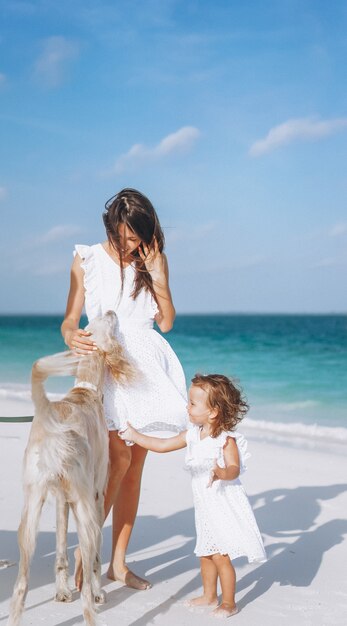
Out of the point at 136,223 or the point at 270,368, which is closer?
the point at 136,223

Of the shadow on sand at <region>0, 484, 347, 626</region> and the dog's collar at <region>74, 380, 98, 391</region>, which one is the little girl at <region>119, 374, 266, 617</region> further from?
the dog's collar at <region>74, 380, 98, 391</region>

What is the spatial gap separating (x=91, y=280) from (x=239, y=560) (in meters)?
2.10

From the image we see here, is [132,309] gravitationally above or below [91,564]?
above

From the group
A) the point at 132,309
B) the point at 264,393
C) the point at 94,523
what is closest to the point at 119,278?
the point at 132,309

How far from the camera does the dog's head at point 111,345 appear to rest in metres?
3.84

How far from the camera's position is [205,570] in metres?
3.87

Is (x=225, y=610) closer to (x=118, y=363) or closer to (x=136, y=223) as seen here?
(x=118, y=363)

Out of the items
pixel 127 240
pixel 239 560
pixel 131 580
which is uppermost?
pixel 127 240

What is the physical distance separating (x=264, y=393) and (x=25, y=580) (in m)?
15.6

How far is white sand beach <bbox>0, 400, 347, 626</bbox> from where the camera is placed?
147 inches

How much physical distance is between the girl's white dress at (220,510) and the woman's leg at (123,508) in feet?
1.64

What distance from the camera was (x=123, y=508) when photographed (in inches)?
167

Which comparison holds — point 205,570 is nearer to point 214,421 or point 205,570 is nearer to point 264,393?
point 214,421

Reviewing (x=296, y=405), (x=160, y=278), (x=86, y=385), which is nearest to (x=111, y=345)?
(x=86, y=385)
